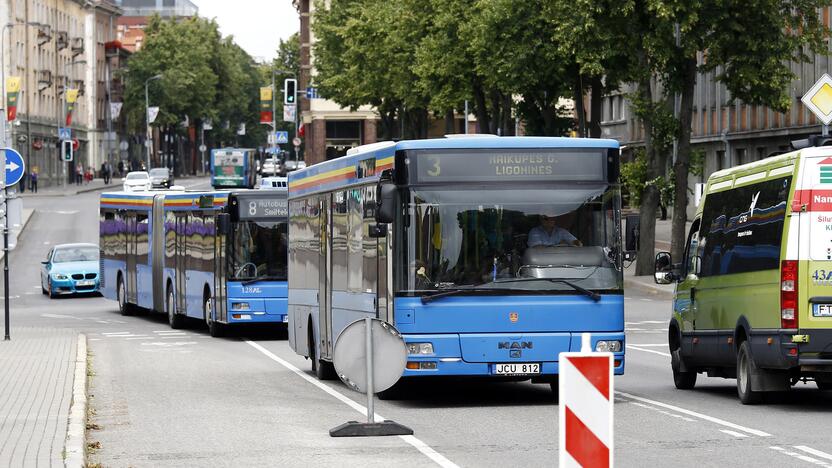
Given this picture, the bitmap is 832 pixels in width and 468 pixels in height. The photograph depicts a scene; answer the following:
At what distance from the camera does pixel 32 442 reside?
525 inches

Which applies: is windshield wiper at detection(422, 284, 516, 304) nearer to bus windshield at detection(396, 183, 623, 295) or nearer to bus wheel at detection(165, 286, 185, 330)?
bus windshield at detection(396, 183, 623, 295)

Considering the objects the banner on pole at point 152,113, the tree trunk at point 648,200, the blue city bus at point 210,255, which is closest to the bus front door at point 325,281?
the blue city bus at point 210,255

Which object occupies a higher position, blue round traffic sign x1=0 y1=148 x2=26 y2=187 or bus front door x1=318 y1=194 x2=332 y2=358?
blue round traffic sign x1=0 y1=148 x2=26 y2=187

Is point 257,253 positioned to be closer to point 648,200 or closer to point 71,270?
point 648,200

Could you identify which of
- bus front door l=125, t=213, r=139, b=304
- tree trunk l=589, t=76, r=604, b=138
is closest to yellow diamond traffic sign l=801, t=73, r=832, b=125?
bus front door l=125, t=213, r=139, b=304

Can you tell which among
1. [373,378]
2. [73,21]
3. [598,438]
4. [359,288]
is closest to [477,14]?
[359,288]

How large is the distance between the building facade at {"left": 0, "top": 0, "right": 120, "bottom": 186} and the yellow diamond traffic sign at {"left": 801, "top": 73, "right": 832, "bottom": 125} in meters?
80.0

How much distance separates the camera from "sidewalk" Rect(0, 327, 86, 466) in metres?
12.6

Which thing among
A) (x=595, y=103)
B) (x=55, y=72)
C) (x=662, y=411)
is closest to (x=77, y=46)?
(x=55, y=72)

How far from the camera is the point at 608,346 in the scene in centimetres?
1712

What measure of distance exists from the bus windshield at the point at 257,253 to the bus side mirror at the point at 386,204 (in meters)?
14.8

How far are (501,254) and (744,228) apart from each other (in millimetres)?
2356

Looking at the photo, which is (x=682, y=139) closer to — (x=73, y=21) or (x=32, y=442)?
(x=32, y=442)

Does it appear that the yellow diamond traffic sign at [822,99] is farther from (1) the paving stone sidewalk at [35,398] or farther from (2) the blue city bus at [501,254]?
(1) the paving stone sidewalk at [35,398]
